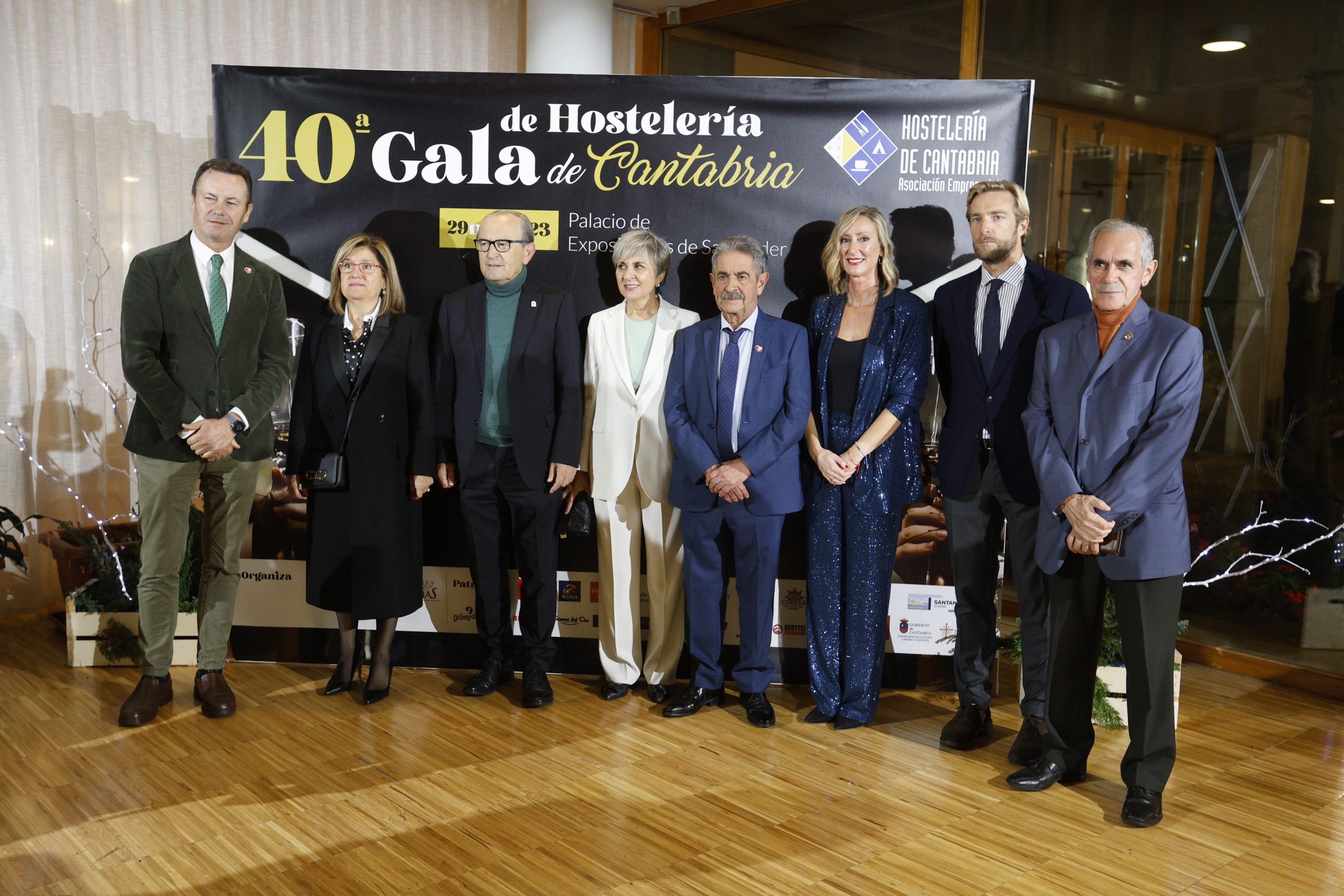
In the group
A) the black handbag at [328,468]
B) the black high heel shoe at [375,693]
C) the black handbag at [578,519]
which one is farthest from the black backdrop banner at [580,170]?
the black high heel shoe at [375,693]

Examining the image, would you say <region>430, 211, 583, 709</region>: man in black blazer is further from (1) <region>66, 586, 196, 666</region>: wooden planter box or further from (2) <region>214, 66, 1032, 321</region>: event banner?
(1) <region>66, 586, 196, 666</region>: wooden planter box

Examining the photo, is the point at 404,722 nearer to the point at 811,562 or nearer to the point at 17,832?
the point at 17,832

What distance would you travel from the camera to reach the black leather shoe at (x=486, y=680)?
407cm

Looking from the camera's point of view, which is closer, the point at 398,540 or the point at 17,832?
the point at 17,832

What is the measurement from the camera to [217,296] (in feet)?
12.2

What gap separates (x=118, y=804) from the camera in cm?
306

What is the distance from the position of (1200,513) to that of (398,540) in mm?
3564

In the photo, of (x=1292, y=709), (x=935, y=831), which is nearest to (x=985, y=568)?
(x=935, y=831)

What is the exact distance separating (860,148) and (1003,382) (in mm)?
1216

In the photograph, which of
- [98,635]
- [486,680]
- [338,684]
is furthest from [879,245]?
[98,635]

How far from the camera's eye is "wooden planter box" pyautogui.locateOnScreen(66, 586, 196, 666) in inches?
169

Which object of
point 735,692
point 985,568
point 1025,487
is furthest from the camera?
point 735,692

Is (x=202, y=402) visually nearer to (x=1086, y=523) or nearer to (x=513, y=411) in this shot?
(x=513, y=411)

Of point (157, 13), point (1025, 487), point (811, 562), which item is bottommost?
point (811, 562)
